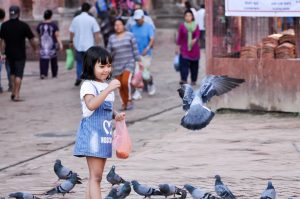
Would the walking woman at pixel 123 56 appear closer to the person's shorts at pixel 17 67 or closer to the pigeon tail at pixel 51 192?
the person's shorts at pixel 17 67

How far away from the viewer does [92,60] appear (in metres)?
8.20

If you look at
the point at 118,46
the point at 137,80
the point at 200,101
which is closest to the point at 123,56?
the point at 118,46

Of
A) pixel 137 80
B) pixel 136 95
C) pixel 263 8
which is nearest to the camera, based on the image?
pixel 263 8

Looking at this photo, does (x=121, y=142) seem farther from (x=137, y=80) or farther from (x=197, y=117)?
(x=137, y=80)

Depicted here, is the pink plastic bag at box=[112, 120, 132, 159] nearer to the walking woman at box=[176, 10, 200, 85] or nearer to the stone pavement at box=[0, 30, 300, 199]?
the stone pavement at box=[0, 30, 300, 199]

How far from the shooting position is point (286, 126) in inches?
559

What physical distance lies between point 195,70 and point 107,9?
8713mm

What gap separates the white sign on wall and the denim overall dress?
723cm

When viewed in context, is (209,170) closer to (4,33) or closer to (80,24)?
(4,33)

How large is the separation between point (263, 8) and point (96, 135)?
7.44 m

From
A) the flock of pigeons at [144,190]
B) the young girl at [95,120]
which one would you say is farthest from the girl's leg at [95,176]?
the flock of pigeons at [144,190]

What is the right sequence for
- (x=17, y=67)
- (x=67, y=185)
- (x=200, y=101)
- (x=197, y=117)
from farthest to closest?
(x=17, y=67) → (x=200, y=101) → (x=197, y=117) → (x=67, y=185)

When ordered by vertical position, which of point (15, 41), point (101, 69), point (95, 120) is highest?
point (101, 69)

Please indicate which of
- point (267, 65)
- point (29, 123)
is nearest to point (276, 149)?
point (267, 65)
